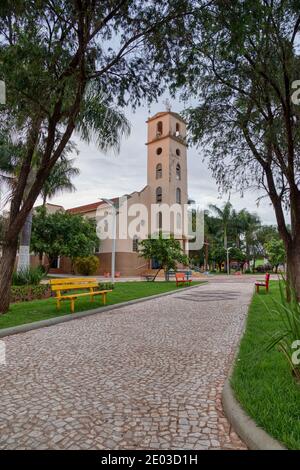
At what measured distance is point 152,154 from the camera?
123 ft

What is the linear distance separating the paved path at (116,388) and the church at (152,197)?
26.3 m

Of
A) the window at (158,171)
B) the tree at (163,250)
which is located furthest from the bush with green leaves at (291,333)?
the window at (158,171)

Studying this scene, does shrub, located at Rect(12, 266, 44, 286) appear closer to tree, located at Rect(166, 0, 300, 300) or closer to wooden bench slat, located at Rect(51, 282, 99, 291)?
wooden bench slat, located at Rect(51, 282, 99, 291)

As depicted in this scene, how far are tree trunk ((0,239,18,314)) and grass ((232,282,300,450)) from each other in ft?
21.0

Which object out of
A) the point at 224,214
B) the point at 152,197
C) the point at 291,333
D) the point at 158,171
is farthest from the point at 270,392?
the point at 224,214

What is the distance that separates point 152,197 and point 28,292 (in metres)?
26.4

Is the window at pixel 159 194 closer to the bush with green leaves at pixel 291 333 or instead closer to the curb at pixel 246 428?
the bush with green leaves at pixel 291 333

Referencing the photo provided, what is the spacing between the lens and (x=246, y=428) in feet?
9.16

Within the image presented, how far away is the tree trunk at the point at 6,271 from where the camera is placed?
28.5ft

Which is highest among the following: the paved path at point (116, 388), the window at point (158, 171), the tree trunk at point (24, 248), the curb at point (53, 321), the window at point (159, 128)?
the window at point (159, 128)

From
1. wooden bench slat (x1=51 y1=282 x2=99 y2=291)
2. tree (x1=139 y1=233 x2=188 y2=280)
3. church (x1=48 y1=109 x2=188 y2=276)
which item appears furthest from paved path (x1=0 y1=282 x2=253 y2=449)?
church (x1=48 y1=109 x2=188 y2=276)
